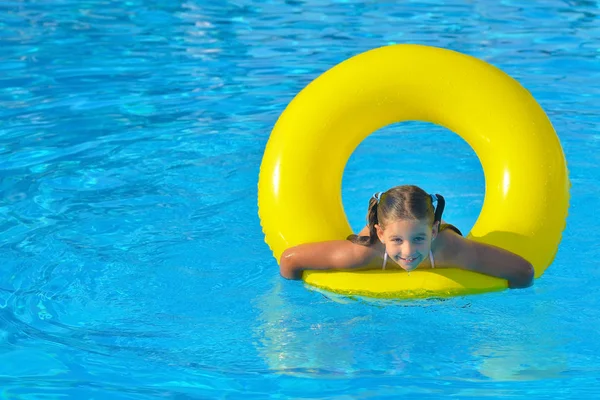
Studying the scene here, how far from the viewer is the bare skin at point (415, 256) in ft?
13.2

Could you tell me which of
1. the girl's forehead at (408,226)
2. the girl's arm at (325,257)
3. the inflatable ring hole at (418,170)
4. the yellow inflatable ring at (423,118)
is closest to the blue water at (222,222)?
the inflatable ring hole at (418,170)

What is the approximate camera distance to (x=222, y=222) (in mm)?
5465

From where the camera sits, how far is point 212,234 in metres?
5.29

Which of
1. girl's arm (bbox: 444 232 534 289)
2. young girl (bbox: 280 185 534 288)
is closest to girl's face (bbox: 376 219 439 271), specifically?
young girl (bbox: 280 185 534 288)

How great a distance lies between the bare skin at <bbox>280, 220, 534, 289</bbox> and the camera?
403 centimetres

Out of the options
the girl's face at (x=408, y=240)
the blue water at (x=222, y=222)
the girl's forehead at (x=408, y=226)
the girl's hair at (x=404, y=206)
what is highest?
the girl's hair at (x=404, y=206)

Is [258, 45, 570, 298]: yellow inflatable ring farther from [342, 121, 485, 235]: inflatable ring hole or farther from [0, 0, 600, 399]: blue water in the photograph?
[342, 121, 485, 235]: inflatable ring hole

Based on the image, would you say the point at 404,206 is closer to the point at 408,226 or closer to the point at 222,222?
the point at 408,226

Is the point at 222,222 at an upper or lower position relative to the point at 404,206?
lower

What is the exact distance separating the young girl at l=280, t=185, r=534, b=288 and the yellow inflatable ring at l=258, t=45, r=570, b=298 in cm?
8

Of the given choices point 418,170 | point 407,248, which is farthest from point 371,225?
point 418,170

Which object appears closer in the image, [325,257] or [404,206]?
[404,206]

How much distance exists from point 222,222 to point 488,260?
1.77 meters

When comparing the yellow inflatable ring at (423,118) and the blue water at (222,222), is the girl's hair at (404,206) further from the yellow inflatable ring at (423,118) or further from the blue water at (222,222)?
the blue water at (222,222)
